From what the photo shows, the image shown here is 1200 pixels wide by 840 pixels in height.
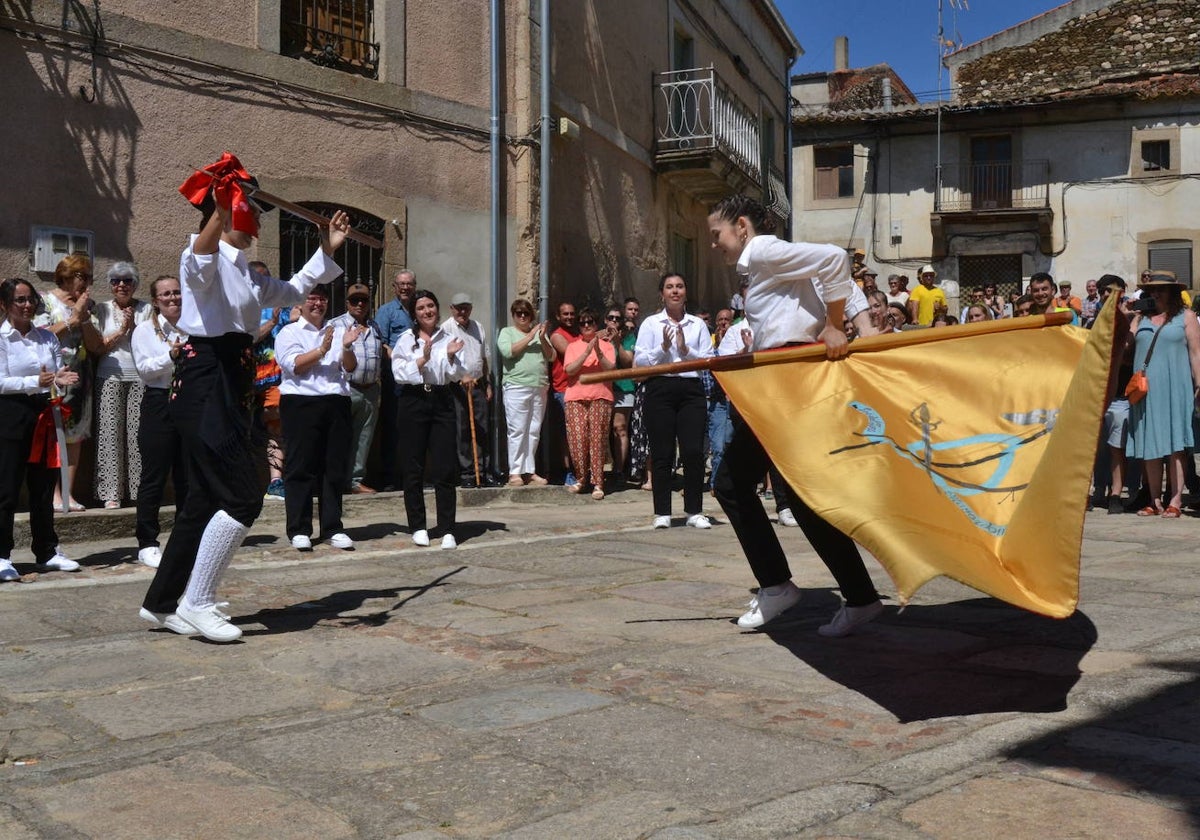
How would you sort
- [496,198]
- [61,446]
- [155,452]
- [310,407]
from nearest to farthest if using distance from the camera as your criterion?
[155,452] < [61,446] < [310,407] < [496,198]

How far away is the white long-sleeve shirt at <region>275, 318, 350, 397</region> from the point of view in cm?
877

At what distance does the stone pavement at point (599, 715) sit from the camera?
11.0 ft

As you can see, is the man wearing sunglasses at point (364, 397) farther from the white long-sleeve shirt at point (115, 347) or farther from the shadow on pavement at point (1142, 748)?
the shadow on pavement at point (1142, 748)

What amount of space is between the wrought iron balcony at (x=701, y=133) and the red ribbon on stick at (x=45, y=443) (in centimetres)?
1240

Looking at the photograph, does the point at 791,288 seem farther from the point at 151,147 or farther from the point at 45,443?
the point at 151,147

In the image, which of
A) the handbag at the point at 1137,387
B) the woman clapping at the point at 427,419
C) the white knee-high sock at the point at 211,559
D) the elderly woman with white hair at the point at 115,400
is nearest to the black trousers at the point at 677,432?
the woman clapping at the point at 427,419

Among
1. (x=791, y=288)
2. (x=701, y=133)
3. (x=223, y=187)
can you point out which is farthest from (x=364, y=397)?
(x=701, y=133)

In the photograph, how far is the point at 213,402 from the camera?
5691 millimetres

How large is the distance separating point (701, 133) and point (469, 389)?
11748mm

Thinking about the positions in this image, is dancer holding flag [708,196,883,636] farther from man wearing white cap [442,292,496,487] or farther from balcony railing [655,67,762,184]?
balcony railing [655,67,762,184]

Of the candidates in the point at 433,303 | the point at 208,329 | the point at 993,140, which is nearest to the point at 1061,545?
the point at 208,329

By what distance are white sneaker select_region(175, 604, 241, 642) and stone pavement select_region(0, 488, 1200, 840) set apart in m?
0.07

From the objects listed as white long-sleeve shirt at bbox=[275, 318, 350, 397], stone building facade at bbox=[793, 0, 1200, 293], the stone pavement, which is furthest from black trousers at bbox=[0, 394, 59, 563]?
stone building facade at bbox=[793, 0, 1200, 293]

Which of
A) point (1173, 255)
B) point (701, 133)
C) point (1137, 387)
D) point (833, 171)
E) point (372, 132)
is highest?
point (833, 171)
